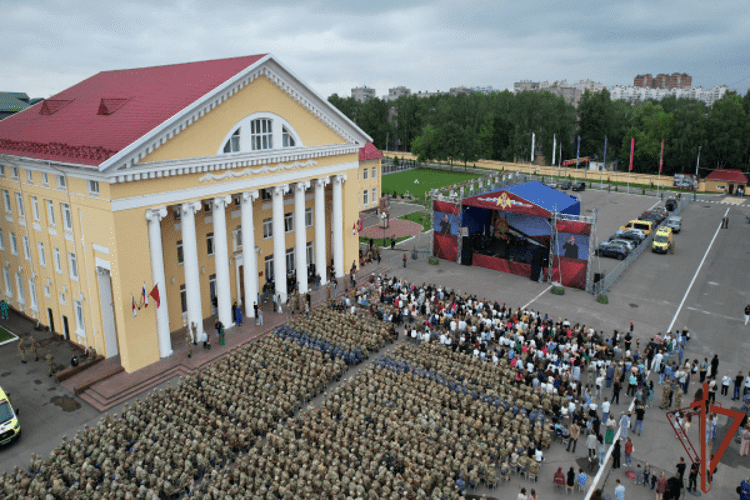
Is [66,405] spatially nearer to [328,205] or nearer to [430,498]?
[430,498]

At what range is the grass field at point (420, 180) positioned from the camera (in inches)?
2970

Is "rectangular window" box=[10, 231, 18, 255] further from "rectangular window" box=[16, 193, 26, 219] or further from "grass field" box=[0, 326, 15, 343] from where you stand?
"grass field" box=[0, 326, 15, 343]

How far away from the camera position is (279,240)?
104 feet

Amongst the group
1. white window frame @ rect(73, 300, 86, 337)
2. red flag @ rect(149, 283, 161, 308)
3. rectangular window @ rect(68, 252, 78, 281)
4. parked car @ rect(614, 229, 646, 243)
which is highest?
rectangular window @ rect(68, 252, 78, 281)

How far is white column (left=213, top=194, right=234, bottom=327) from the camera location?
27797 millimetres

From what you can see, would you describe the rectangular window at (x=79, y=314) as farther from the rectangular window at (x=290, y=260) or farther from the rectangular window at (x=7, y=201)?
the rectangular window at (x=290, y=260)

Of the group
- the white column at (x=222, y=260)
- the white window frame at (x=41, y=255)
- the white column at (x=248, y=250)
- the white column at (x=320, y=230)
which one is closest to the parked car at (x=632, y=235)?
the white column at (x=320, y=230)

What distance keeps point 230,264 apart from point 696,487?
25325 millimetres

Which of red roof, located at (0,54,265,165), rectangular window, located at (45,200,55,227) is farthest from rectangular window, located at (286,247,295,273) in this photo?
rectangular window, located at (45,200,55,227)

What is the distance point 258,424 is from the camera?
20.0 m

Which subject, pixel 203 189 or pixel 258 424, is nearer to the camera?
Result: pixel 258 424

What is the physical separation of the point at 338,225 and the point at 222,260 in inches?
425

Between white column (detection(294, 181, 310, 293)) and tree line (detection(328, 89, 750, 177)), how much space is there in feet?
212

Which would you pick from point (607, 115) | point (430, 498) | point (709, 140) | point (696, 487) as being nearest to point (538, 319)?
point (696, 487)
